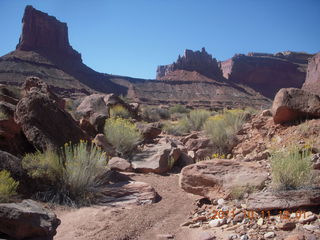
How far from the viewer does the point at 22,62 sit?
47781 mm

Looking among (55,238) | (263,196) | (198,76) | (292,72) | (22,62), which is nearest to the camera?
(55,238)

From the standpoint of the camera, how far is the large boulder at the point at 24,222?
9.39 feet

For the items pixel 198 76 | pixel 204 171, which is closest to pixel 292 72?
pixel 198 76

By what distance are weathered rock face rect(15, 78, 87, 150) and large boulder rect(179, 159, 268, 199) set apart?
8.78 ft

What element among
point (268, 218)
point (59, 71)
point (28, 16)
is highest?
point (28, 16)

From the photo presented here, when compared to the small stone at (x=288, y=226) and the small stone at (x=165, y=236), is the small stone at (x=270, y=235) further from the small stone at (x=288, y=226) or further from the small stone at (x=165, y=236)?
the small stone at (x=165, y=236)

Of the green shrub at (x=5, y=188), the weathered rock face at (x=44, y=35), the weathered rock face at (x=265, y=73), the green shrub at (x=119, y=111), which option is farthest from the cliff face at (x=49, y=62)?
the green shrub at (x=5, y=188)

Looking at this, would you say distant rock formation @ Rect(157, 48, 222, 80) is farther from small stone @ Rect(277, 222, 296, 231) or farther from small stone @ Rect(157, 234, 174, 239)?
small stone @ Rect(277, 222, 296, 231)

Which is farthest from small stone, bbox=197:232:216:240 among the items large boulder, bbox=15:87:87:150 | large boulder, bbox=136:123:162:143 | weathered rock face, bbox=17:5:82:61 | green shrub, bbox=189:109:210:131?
weathered rock face, bbox=17:5:82:61

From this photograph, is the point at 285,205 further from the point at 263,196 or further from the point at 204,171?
the point at 204,171

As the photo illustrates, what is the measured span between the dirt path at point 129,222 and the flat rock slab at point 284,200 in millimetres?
864

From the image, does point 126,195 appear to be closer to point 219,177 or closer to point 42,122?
point 219,177

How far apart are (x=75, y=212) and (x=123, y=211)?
2.37 feet

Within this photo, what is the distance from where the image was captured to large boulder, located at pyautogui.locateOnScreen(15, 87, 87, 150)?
17.8 feet
